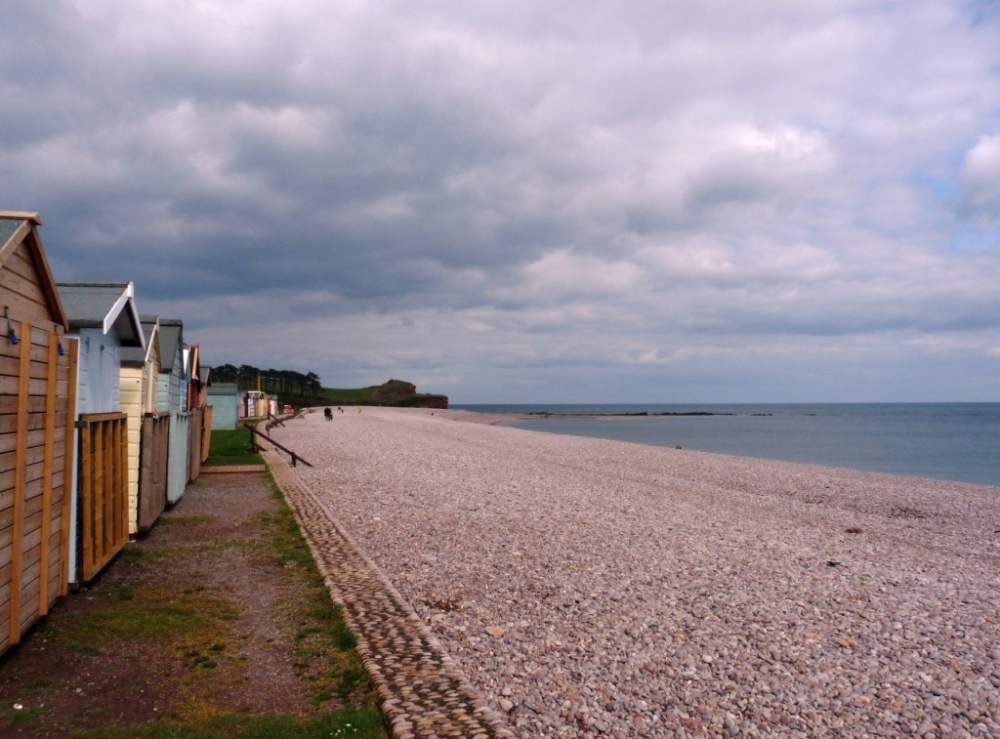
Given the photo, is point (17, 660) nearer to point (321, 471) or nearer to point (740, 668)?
point (740, 668)

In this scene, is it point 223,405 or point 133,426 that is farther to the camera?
point 223,405

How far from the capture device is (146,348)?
11.6 m

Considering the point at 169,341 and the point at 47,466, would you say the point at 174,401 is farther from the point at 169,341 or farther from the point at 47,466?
the point at 47,466

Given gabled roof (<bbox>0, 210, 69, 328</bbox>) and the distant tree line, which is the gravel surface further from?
the distant tree line

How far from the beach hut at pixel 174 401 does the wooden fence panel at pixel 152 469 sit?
2.09ft

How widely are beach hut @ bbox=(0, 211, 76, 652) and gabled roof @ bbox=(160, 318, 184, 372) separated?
7401mm

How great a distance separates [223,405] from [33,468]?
43772 mm

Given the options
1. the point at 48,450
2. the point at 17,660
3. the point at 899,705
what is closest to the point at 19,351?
the point at 48,450

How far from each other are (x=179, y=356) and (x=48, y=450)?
426 inches

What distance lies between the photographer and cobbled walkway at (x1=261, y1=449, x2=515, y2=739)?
5.11 meters

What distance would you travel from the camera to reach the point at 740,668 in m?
6.64

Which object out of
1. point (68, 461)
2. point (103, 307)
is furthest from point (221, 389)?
point (68, 461)

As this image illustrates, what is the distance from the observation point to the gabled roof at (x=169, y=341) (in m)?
15.2

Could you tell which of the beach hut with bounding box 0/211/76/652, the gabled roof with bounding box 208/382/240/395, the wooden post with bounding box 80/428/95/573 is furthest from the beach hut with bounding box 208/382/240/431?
the beach hut with bounding box 0/211/76/652
